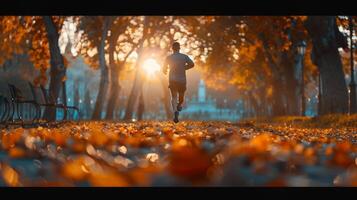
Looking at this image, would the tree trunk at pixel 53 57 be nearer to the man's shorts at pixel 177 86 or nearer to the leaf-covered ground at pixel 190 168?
the man's shorts at pixel 177 86

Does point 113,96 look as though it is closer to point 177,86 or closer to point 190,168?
point 177,86

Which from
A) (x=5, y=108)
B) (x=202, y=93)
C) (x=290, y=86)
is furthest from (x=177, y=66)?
(x=202, y=93)

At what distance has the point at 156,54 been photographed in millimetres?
41562

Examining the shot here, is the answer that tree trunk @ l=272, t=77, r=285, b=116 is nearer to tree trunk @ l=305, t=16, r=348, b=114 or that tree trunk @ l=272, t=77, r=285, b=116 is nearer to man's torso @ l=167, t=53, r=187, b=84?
tree trunk @ l=305, t=16, r=348, b=114

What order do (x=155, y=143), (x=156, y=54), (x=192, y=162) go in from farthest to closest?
(x=156, y=54), (x=155, y=143), (x=192, y=162)

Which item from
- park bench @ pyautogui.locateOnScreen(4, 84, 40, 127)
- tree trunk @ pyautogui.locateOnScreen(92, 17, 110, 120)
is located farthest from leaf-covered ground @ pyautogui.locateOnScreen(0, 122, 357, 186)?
tree trunk @ pyautogui.locateOnScreen(92, 17, 110, 120)

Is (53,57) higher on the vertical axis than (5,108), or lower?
higher

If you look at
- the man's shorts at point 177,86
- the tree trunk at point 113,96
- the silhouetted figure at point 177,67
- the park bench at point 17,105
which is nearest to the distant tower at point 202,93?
the tree trunk at point 113,96

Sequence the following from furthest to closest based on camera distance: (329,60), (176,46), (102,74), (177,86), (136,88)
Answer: (136,88)
(102,74)
(329,60)
(177,86)
(176,46)

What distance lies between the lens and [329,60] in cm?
2159

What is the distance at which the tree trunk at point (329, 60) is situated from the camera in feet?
69.8
